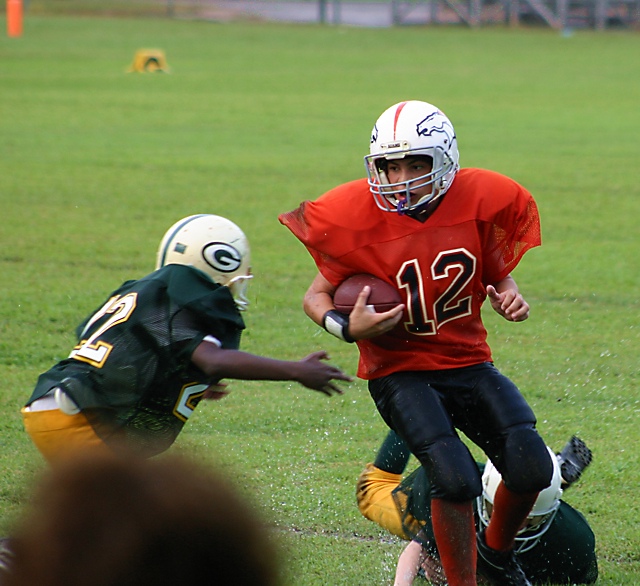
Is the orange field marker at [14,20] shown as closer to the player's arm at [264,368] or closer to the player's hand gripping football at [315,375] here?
the player's arm at [264,368]

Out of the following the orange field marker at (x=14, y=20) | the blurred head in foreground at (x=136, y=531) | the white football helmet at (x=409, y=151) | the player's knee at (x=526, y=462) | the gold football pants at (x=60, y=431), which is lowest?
the orange field marker at (x=14, y=20)

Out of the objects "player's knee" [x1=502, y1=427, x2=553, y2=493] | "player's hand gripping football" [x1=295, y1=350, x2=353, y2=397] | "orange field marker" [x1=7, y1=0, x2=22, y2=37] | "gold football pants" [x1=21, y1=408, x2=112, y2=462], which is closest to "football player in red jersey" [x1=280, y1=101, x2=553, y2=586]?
"player's knee" [x1=502, y1=427, x2=553, y2=493]

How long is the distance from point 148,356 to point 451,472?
3.57 ft

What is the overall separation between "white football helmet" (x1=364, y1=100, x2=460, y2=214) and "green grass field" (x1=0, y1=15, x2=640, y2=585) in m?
1.20

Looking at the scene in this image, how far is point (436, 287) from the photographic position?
3.89 metres

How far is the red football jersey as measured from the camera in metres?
3.91

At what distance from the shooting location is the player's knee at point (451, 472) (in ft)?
11.6

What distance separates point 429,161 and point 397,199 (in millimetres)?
189

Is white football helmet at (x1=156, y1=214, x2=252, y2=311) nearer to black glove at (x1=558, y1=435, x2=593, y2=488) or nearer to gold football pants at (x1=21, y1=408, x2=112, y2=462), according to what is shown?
gold football pants at (x1=21, y1=408, x2=112, y2=462)

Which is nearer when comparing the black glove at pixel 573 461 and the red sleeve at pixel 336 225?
the red sleeve at pixel 336 225

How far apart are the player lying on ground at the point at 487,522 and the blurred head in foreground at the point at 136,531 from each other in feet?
8.44

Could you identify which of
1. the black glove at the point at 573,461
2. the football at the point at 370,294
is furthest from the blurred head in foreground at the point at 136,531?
the black glove at the point at 573,461

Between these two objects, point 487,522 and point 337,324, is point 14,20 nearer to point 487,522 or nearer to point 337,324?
point 337,324

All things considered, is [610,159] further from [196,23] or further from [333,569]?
[196,23]
